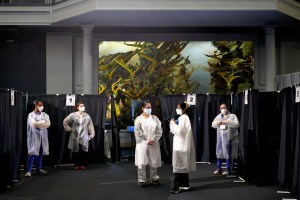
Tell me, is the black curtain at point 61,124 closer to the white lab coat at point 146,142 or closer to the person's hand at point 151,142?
the white lab coat at point 146,142

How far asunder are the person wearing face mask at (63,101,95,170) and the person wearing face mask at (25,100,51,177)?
0.83m

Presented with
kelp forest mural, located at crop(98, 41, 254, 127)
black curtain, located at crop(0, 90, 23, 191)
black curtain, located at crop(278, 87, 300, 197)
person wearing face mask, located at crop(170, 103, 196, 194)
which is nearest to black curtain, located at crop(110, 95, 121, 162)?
black curtain, located at crop(0, 90, 23, 191)

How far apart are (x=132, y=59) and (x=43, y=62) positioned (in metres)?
3.78

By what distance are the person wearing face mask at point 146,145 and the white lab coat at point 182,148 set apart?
71cm

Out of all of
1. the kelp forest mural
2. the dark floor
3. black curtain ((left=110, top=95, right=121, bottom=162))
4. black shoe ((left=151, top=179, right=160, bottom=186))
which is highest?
the kelp forest mural

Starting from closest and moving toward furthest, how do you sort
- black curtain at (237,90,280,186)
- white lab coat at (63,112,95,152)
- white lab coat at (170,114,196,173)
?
white lab coat at (170,114,196,173), black curtain at (237,90,280,186), white lab coat at (63,112,95,152)

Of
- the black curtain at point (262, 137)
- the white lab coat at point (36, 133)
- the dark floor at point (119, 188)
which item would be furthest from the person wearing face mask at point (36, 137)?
the black curtain at point (262, 137)

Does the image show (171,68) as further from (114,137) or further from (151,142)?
(151,142)

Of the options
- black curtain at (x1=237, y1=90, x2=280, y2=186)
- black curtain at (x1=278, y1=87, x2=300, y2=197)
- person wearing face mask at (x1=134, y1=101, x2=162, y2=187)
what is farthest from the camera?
black curtain at (x1=237, y1=90, x2=280, y2=186)

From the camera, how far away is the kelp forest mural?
55.3 ft

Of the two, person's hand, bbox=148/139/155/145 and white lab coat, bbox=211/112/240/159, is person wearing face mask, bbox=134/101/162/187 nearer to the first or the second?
person's hand, bbox=148/139/155/145

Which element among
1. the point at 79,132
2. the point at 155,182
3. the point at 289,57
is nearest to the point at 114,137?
the point at 79,132

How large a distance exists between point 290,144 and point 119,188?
10.5 feet

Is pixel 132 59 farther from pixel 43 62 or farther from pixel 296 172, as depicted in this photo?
pixel 296 172
